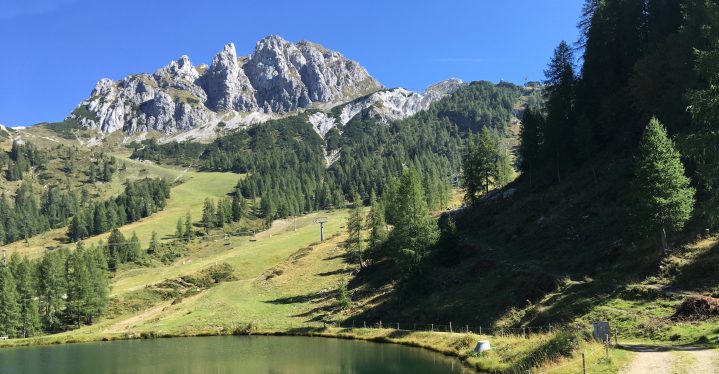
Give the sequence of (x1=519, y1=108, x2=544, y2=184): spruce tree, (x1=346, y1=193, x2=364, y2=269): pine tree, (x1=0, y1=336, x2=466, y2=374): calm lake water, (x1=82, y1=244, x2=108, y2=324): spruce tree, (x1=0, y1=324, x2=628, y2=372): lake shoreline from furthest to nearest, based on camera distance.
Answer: (x1=82, y1=244, x2=108, y2=324): spruce tree < (x1=346, y1=193, x2=364, y2=269): pine tree < (x1=519, y1=108, x2=544, y2=184): spruce tree < (x1=0, y1=336, x2=466, y2=374): calm lake water < (x1=0, y1=324, x2=628, y2=372): lake shoreline

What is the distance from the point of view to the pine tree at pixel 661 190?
4388cm

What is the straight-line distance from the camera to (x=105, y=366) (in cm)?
5128

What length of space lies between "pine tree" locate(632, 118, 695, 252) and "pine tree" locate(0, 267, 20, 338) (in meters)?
99.8

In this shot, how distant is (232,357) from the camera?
51.6 metres

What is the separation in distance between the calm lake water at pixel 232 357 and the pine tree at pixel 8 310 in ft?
76.1

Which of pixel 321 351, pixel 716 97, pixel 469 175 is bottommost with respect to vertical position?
pixel 321 351

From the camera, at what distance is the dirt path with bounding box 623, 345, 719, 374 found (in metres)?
22.3

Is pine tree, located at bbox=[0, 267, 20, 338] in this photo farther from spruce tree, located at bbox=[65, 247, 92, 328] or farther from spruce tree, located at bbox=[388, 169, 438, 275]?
spruce tree, located at bbox=[388, 169, 438, 275]

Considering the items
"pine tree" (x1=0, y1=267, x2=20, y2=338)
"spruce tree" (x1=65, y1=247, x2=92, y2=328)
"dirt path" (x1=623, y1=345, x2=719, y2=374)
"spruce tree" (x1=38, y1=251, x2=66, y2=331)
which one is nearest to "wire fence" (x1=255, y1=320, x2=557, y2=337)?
"dirt path" (x1=623, y1=345, x2=719, y2=374)

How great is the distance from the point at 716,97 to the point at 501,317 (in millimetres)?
31376

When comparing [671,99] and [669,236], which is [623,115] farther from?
[669,236]

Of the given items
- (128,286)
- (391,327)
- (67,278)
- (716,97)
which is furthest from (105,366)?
(128,286)

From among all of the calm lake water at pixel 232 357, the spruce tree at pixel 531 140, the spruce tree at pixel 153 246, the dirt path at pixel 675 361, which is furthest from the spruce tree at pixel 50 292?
the dirt path at pixel 675 361

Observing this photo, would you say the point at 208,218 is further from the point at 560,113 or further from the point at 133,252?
the point at 560,113
